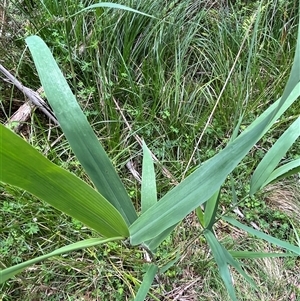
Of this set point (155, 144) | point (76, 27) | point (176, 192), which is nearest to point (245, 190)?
point (155, 144)

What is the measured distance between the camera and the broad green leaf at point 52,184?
0.31 meters

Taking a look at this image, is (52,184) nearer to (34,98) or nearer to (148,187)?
(148,187)

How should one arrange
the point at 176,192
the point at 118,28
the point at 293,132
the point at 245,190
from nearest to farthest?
the point at 176,192
the point at 293,132
the point at 245,190
the point at 118,28

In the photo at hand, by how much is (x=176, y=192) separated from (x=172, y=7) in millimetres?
1028

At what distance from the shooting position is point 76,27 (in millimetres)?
1106

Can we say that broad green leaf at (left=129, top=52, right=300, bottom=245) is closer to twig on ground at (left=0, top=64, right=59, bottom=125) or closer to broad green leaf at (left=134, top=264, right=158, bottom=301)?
broad green leaf at (left=134, top=264, right=158, bottom=301)

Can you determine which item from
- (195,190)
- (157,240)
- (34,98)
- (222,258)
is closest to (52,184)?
(195,190)

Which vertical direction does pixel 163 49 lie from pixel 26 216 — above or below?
above

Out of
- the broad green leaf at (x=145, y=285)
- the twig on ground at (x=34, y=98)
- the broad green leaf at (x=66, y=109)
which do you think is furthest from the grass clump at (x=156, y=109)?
the broad green leaf at (x=66, y=109)

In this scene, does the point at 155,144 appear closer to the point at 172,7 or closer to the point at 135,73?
the point at 135,73

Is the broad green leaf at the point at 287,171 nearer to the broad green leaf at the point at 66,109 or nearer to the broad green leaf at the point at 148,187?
the broad green leaf at the point at 148,187

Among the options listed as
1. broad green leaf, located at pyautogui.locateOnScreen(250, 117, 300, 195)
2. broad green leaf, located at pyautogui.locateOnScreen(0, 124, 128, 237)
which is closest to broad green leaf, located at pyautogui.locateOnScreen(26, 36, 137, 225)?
broad green leaf, located at pyautogui.locateOnScreen(0, 124, 128, 237)

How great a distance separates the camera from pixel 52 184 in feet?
1.16

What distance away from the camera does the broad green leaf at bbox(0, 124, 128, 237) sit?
0.31 meters
